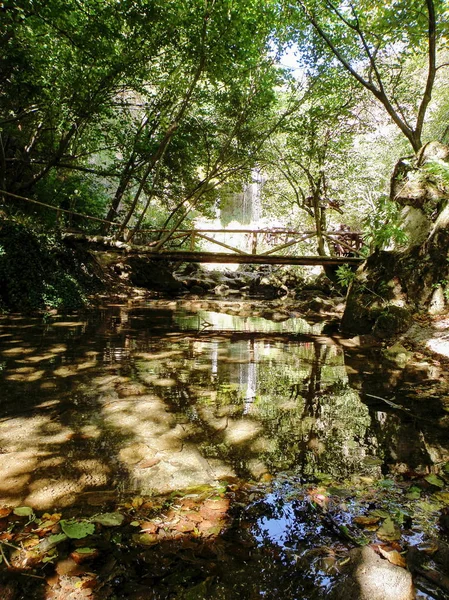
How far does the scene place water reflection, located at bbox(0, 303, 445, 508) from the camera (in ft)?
6.70

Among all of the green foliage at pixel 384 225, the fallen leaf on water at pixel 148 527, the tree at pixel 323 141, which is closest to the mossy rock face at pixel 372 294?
the green foliage at pixel 384 225

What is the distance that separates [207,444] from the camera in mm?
2420

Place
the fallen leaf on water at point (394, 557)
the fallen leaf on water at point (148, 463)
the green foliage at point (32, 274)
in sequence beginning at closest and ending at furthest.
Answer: the fallen leaf on water at point (394, 557), the fallen leaf on water at point (148, 463), the green foliage at point (32, 274)

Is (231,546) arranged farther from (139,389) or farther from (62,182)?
(62,182)

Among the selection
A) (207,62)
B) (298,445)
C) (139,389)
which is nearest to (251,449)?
(298,445)

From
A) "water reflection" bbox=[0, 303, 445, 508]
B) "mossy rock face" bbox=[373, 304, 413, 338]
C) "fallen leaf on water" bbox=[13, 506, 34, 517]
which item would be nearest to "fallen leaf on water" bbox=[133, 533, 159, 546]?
"water reflection" bbox=[0, 303, 445, 508]

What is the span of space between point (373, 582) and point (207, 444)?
1356 mm

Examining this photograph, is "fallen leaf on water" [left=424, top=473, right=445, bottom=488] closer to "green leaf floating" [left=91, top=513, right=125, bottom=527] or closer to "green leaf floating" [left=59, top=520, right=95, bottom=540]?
"green leaf floating" [left=91, top=513, right=125, bottom=527]

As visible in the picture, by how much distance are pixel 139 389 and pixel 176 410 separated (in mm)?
650

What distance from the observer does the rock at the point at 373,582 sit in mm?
1185

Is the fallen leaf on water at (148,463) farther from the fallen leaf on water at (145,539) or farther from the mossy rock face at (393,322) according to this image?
the mossy rock face at (393,322)

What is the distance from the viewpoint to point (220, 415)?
9.58ft

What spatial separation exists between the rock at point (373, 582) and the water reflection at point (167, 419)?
0.71 m

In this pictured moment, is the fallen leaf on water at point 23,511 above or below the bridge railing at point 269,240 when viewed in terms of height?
below
